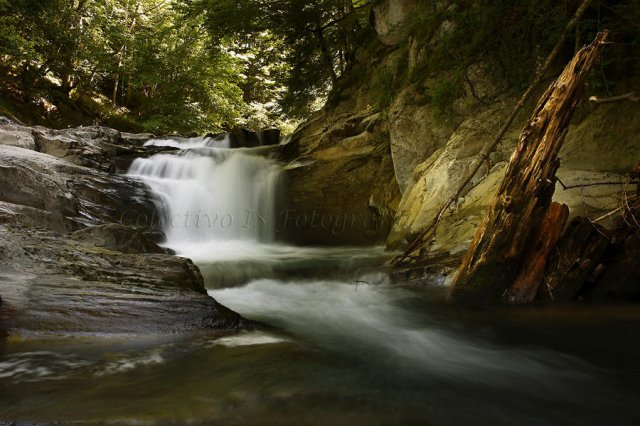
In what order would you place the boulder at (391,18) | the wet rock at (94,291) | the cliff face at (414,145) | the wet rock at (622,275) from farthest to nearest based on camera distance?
the boulder at (391,18) → the cliff face at (414,145) → the wet rock at (622,275) → the wet rock at (94,291)

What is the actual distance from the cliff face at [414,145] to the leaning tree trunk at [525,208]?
106cm

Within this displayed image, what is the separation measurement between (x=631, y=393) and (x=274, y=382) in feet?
7.94

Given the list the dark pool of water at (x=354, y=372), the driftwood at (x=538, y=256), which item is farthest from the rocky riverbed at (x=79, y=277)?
the driftwood at (x=538, y=256)

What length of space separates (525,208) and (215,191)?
8.19 meters

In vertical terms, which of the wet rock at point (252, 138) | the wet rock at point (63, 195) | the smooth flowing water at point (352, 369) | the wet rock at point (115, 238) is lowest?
the smooth flowing water at point (352, 369)

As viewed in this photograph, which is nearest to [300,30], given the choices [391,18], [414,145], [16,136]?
[391,18]

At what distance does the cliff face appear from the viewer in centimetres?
556

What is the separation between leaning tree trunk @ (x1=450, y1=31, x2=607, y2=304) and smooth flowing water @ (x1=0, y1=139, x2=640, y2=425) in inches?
12.9

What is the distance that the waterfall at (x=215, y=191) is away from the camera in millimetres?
9539

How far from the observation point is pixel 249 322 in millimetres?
3822

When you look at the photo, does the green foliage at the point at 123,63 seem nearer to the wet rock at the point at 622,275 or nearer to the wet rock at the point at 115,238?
the wet rock at the point at 115,238

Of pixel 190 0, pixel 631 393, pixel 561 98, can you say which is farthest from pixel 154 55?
pixel 631 393

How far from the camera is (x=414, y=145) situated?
8.32 meters

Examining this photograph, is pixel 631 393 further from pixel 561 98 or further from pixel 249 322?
pixel 249 322
